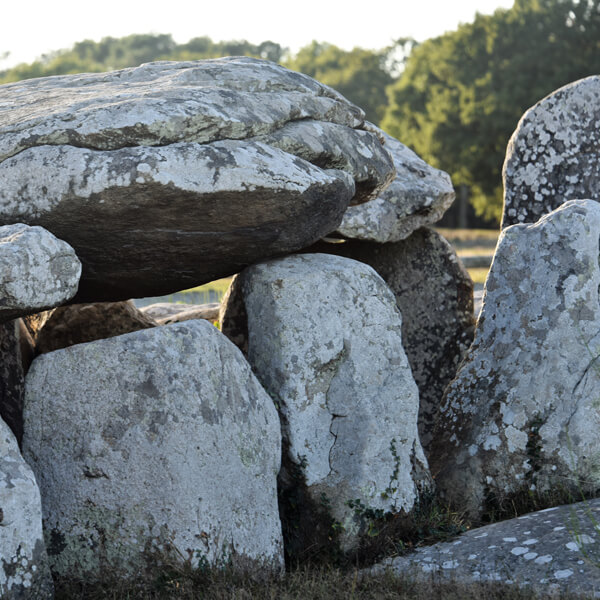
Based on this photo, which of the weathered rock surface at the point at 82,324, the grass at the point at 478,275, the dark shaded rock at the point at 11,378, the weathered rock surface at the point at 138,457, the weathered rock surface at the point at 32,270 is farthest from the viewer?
the grass at the point at 478,275

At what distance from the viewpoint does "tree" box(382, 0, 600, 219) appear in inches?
1283

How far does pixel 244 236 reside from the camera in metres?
5.08

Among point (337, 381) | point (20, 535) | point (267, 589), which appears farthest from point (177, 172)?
point (267, 589)

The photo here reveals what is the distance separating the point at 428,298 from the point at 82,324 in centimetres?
309

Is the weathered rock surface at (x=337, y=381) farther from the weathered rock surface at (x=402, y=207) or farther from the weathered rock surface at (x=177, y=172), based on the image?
the weathered rock surface at (x=402, y=207)

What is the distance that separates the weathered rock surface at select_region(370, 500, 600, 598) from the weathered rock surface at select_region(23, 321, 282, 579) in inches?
36.5

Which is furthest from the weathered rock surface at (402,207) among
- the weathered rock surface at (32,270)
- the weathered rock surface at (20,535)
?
the weathered rock surface at (20,535)

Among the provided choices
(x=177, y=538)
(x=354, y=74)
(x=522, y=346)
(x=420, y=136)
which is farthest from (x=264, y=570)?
(x=354, y=74)

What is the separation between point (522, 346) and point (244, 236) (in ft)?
6.71

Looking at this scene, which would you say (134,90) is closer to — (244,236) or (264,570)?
(244,236)

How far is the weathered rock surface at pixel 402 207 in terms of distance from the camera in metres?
6.89

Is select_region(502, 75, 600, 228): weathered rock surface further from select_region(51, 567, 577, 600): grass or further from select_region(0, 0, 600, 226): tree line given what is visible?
select_region(0, 0, 600, 226): tree line

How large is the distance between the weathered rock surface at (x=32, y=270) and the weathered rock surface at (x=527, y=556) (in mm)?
2253

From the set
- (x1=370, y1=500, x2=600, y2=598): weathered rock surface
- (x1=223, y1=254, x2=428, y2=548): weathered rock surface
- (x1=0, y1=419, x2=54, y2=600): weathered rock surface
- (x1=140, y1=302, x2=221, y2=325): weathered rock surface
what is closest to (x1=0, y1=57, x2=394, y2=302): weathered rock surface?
(x1=223, y1=254, x2=428, y2=548): weathered rock surface
